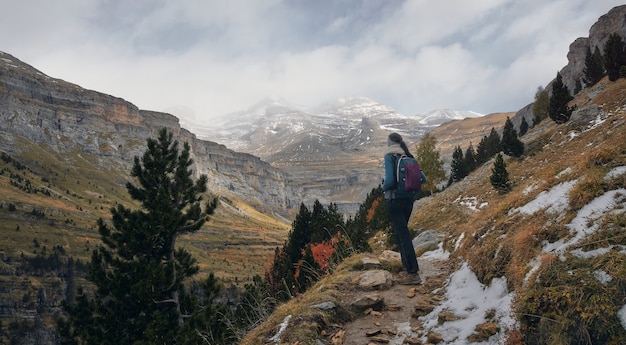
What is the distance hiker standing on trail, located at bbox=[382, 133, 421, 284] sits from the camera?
8625mm

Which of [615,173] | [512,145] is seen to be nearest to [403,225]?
[615,173]

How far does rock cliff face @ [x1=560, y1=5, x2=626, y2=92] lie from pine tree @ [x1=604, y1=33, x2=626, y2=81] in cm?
4511

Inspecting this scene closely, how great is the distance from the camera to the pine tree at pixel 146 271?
19016 millimetres

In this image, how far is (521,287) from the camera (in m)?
4.95

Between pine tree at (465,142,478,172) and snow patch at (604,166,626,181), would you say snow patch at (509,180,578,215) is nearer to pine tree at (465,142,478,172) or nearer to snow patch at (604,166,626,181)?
snow patch at (604,166,626,181)

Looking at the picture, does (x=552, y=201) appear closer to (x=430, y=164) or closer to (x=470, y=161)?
(x=430, y=164)

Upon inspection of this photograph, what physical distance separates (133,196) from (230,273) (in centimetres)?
14354

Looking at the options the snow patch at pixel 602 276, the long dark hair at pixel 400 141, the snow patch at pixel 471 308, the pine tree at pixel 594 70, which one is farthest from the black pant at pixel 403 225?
the pine tree at pixel 594 70

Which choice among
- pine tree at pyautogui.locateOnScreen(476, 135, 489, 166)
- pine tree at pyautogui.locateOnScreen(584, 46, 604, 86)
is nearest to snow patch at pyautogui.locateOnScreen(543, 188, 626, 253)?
pine tree at pyautogui.locateOnScreen(584, 46, 604, 86)

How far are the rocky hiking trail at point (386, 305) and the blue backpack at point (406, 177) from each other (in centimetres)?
206

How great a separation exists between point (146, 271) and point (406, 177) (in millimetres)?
16175

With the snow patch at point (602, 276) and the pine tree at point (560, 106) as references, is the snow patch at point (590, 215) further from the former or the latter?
the pine tree at point (560, 106)

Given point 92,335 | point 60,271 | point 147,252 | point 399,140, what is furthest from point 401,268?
point 60,271

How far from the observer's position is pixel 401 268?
9688 mm
